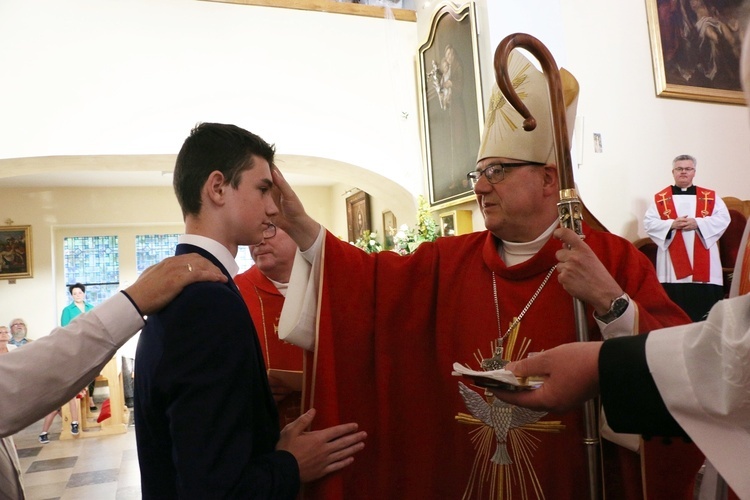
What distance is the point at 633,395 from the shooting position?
3.57 ft

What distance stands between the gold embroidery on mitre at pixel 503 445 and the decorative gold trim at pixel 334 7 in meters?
A: 6.55

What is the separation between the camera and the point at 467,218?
6.93 m

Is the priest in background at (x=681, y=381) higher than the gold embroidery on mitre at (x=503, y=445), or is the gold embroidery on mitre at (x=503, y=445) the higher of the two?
the priest in background at (x=681, y=381)

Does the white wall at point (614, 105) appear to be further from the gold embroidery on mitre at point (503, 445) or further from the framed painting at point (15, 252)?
the framed painting at point (15, 252)

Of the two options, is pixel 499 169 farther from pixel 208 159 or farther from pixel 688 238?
pixel 688 238

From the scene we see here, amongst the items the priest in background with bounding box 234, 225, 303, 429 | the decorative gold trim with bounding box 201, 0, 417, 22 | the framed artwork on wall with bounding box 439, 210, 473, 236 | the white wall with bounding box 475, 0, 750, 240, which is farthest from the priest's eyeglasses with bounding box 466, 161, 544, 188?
the decorative gold trim with bounding box 201, 0, 417, 22

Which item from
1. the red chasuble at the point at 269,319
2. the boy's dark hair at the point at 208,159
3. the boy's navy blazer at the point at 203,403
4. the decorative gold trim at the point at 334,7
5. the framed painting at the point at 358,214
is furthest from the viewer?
the framed painting at the point at 358,214

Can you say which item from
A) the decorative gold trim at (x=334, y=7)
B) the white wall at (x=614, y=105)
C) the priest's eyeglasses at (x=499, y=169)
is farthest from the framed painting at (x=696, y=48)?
the priest's eyeglasses at (x=499, y=169)

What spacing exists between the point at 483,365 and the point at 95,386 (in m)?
9.59

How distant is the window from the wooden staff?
13.4 m

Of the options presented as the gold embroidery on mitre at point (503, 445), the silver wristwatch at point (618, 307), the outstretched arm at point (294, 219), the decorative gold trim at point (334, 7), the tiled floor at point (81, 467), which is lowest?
the tiled floor at point (81, 467)

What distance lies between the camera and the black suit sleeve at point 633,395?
1.07m

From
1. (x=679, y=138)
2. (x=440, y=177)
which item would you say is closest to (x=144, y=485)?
(x=440, y=177)

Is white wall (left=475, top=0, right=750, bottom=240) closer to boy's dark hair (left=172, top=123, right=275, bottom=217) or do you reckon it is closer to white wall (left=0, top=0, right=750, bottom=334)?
white wall (left=0, top=0, right=750, bottom=334)
